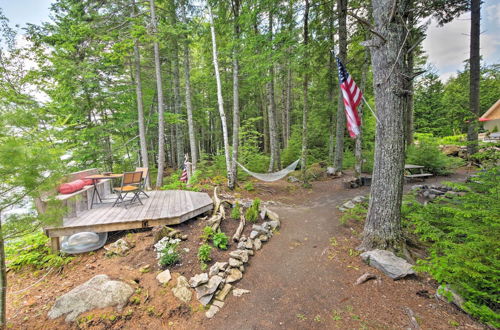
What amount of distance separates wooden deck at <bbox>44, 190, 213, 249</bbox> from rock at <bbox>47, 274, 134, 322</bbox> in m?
1.18

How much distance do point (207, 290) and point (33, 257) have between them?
3.09 metres

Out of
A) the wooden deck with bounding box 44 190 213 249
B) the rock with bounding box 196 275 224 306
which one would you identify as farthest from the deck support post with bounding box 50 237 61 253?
the rock with bounding box 196 275 224 306

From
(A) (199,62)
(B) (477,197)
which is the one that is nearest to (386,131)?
(B) (477,197)

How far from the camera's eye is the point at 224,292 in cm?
228

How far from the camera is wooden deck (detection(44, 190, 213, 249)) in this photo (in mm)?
3119

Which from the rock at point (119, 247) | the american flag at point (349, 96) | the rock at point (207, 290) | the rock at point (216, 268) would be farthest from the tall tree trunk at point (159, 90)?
the rock at point (207, 290)

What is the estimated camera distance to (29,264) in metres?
2.96

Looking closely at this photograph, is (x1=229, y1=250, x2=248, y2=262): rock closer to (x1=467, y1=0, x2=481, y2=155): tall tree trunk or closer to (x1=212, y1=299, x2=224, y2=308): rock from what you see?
(x1=212, y1=299, x2=224, y2=308): rock

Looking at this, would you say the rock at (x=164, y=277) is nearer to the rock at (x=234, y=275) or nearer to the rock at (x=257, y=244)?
the rock at (x=234, y=275)

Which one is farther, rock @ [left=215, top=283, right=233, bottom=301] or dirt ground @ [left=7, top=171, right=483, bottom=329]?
rock @ [left=215, top=283, right=233, bottom=301]

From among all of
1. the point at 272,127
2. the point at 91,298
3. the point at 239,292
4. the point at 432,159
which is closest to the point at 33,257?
the point at 91,298

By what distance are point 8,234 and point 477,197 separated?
4853 mm

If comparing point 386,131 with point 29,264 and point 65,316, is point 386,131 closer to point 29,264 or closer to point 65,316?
point 65,316

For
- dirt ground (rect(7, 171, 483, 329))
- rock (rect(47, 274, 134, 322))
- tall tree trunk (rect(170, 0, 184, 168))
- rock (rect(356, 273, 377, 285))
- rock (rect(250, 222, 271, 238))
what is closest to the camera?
dirt ground (rect(7, 171, 483, 329))
